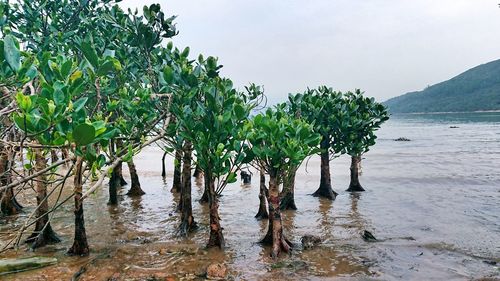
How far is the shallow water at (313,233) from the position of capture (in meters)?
8.27

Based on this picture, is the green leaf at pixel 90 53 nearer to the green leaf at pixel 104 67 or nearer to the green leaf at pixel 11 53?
the green leaf at pixel 104 67

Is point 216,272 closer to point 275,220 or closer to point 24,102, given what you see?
point 275,220

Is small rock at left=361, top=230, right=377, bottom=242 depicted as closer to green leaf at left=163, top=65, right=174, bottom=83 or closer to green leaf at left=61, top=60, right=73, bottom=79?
green leaf at left=163, top=65, right=174, bottom=83

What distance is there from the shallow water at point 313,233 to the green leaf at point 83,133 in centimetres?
195

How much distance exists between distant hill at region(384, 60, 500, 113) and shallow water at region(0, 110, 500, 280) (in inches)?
4807

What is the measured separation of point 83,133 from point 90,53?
2114 mm

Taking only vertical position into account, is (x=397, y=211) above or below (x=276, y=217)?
below

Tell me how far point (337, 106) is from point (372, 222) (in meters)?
5.49

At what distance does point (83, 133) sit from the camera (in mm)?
3359

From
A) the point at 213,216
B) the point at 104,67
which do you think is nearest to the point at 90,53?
the point at 104,67

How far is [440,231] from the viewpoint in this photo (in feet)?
39.0

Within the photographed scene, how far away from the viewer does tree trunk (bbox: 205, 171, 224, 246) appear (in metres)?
8.98

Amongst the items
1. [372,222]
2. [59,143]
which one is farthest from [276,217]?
[59,143]

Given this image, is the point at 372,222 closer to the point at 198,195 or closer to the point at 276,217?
the point at 276,217
